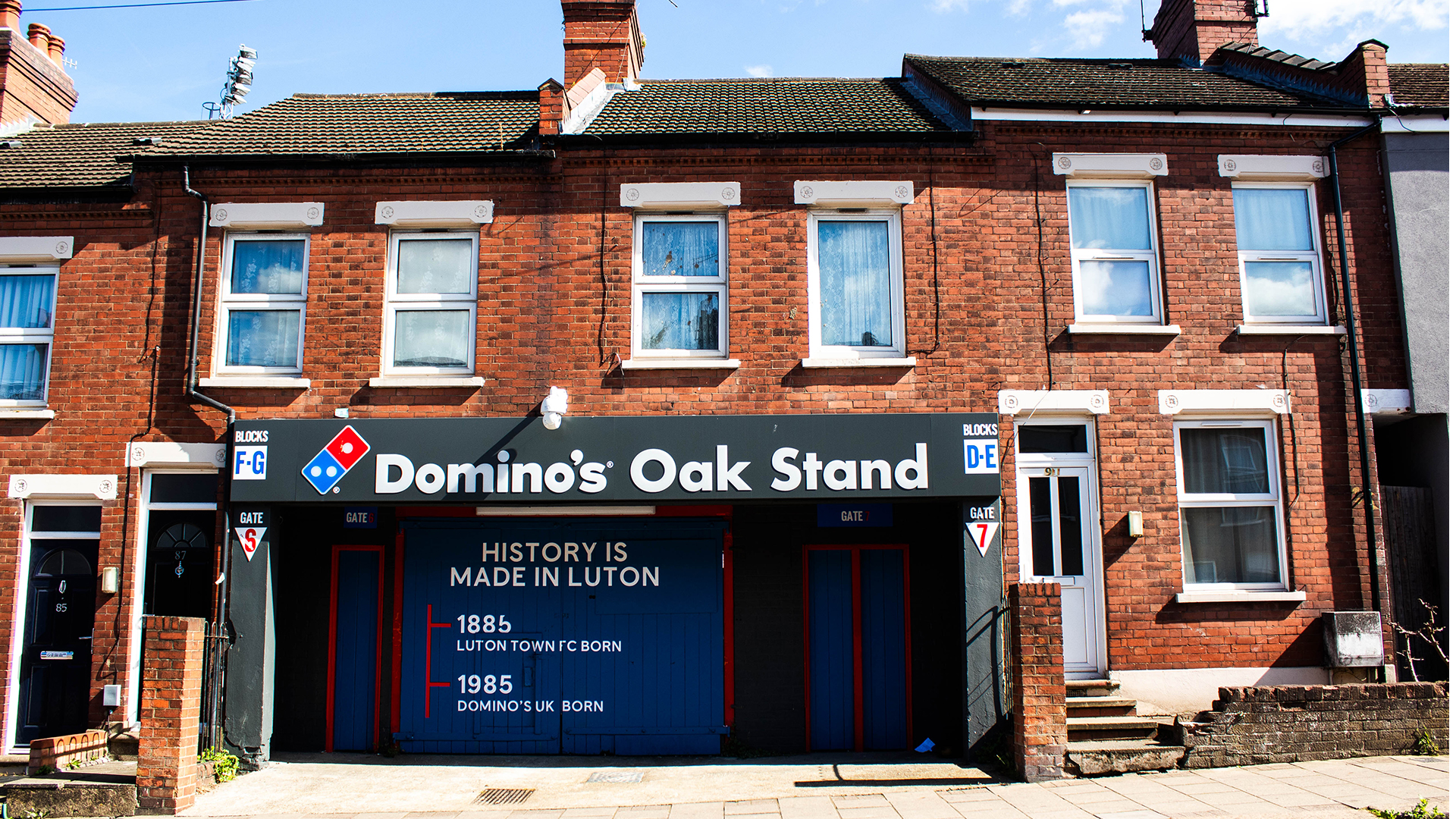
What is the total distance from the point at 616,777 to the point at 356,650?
10.6 ft

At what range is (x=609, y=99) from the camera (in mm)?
11273

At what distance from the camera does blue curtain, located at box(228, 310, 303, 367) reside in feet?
30.3

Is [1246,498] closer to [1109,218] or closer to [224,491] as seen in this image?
[1109,218]

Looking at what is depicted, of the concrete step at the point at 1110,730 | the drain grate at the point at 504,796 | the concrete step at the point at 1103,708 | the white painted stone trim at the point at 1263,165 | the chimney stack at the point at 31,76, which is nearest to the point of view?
the drain grate at the point at 504,796

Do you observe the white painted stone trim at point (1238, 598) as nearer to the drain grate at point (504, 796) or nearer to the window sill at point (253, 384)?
the drain grate at point (504, 796)

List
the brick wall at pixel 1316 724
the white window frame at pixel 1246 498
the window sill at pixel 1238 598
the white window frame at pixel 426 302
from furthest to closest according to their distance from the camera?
the white window frame at pixel 426 302
the white window frame at pixel 1246 498
the window sill at pixel 1238 598
the brick wall at pixel 1316 724

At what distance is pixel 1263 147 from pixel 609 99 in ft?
25.2

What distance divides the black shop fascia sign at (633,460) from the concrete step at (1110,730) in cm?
233

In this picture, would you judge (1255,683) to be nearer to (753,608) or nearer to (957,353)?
(957,353)

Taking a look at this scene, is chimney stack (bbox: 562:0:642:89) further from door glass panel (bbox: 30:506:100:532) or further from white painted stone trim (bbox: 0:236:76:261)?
door glass panel (bbox: 30:506:100:532)

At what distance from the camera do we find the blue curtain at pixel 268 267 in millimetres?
9359

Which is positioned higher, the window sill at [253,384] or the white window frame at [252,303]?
the white window frame at [252,303]

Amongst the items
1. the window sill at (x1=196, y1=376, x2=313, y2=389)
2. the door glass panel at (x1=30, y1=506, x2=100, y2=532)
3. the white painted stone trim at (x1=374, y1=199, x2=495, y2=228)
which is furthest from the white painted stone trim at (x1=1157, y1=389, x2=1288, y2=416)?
the door glass panel at (x1=30, y1=506, x2=100, y2=532)

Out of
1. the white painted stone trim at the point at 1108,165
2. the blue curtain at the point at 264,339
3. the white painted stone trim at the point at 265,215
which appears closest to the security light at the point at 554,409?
the blue curtain at the point at 264,339
